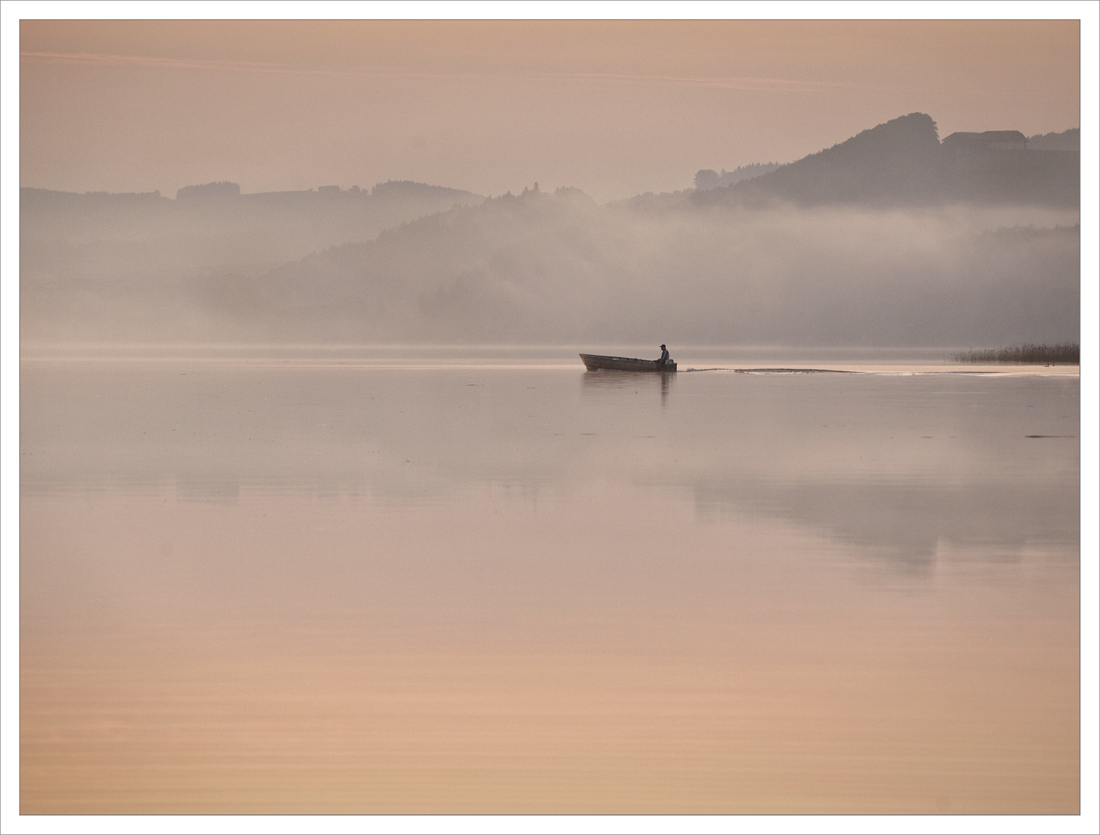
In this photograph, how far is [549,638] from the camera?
8125mm

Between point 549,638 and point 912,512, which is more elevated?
point 912,512

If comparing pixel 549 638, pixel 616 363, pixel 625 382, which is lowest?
pixel 549 638

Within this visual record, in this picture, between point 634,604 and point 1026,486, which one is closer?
point 634,604

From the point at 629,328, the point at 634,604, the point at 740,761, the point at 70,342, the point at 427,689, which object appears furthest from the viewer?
the point at 629,328

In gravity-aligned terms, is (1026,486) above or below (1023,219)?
below

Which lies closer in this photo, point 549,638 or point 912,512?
point 549,638

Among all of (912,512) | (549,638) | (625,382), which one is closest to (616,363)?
(625,382)

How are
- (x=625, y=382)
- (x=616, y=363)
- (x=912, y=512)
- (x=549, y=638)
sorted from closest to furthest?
(x=549, y=638) → (x=912, y=512) → (x=625, y=382) → (x=616, y=363)

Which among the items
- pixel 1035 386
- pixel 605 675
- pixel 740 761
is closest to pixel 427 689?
pixel 605 675

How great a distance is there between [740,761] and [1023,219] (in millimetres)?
91000

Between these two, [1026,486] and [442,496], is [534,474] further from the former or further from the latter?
[1026,486]

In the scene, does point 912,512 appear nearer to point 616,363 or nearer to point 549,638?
point 549,638

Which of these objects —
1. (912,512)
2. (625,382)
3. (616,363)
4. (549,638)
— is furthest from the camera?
(616,363)

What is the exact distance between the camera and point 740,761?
6684mm
